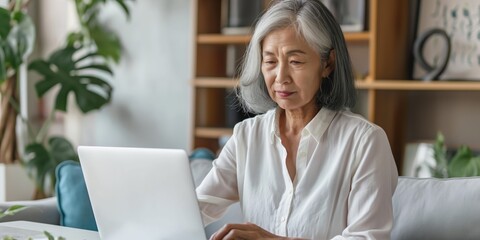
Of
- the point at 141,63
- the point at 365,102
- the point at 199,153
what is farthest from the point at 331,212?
the point at 141,63

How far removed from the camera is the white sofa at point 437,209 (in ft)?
6.87

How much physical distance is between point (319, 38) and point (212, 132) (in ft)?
7.54

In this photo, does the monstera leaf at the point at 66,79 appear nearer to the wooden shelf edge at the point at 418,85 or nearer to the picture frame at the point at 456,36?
the wooden shelf edge at the point at 418,85

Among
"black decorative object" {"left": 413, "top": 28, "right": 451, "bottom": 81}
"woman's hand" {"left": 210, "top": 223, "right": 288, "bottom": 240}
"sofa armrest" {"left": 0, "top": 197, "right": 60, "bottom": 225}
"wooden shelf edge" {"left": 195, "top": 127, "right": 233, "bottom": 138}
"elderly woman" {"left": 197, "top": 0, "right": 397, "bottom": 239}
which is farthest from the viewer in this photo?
"wooden shelf edge" {"left": 195, "top": 127, "right": 233, "bottom": 138}

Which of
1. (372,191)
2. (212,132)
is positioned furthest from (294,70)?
(212,132)

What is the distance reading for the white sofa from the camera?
6.87 ft

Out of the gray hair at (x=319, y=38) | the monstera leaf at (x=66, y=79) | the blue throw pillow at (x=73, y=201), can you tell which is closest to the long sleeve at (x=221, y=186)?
the gray hair at (x=319, y=38)

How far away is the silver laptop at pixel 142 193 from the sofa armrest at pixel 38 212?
82 centimetres

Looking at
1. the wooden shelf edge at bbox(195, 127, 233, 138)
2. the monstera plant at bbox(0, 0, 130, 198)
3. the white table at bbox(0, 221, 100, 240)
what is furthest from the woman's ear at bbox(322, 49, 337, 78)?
the monstera plant at bbox(0, 0, 130, 198)

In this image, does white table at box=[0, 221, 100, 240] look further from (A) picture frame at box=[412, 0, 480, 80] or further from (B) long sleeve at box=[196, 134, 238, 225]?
(A) picture frame at box=[412, 0, 480, 80]

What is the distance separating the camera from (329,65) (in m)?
2.07

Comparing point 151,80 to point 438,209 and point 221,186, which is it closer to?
point 221,186

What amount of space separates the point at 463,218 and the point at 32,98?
3.49 metres

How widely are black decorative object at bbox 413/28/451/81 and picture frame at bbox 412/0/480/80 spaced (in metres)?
0.03
